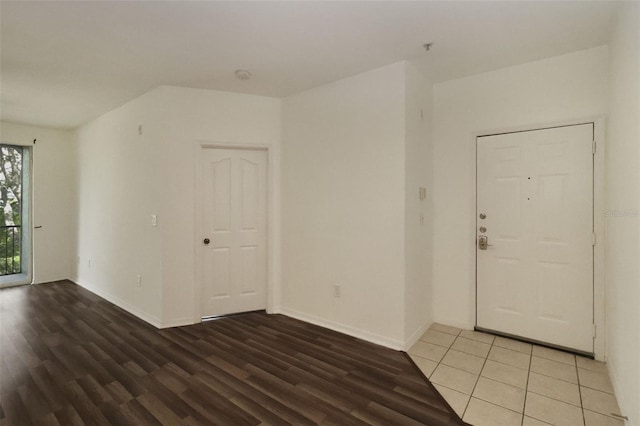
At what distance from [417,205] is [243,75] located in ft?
7.18

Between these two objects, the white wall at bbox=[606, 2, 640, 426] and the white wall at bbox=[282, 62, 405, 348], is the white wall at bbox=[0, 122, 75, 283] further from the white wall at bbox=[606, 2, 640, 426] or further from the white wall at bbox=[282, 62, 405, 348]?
the white wall at bbox=[606, 2, 640, 426]

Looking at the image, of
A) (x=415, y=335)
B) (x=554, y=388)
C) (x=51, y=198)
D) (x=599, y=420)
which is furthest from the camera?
(x=51, y=198)

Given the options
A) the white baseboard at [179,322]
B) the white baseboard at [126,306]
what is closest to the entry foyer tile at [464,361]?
the white baseboard at [179,322]

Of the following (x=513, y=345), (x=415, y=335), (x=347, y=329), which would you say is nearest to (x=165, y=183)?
(x=347, y=329)

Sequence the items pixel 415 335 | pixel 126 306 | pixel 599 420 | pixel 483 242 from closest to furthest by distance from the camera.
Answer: pixel 599 420, pixel 415 335, pixel 483 242, pixel 126 306

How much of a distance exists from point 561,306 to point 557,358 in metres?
0.45

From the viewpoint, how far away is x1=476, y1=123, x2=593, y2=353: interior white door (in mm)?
2678

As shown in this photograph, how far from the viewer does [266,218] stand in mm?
3803

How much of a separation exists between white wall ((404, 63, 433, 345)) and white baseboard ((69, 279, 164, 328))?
106 inches

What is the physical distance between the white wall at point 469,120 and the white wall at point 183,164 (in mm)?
2360

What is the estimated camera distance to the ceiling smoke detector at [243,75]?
A: 9.85 ft

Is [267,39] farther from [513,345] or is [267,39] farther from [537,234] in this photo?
[513,345]

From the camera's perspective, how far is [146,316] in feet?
11.7

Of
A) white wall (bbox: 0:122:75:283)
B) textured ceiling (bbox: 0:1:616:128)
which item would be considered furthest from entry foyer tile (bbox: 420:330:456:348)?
white wall (bbox: 0:122:75:283)
